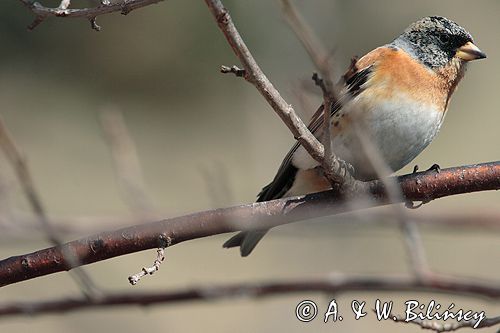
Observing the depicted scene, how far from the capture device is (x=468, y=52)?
2.33 metres

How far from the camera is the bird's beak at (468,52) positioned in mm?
2311

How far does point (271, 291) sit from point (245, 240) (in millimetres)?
879

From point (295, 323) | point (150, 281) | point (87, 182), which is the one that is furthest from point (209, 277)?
point (295, 323)

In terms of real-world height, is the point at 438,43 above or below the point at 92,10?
above

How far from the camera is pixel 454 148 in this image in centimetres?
621

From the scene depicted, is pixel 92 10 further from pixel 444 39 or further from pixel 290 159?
pixel 444 39

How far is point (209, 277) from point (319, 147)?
3613 mm

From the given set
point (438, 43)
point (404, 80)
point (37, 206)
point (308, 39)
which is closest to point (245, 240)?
point (404, 80)

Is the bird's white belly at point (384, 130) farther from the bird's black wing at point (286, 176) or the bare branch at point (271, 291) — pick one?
the bare branch at point (271, 291)

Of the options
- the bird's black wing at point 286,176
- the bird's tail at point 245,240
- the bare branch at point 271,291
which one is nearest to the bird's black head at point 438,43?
the bird's black wing at point 286,176

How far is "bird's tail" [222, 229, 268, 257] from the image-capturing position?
219cm

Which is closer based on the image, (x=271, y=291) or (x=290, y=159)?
(x=271, y=291)

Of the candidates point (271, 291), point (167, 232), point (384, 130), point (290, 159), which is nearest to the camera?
point (271, 291)

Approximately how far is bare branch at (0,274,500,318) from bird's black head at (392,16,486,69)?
111cm
